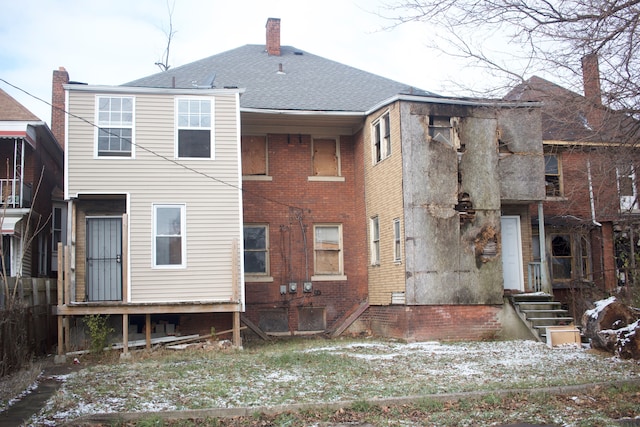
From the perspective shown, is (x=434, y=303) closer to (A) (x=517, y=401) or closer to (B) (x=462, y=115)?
(B) (x=462, y=115)

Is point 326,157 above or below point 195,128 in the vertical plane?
below

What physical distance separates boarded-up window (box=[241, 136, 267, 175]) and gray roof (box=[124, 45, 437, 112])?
141 cm

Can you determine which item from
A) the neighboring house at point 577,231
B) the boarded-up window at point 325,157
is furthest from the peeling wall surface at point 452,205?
the neighboring house at point 577,231

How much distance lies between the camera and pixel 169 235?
656 inches

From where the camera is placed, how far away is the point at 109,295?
56.4 ft

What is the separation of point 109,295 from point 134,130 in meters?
4.27

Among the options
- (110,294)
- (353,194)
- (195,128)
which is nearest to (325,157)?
(353,194)

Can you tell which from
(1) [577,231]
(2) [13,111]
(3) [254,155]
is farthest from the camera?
(1) [577,231]

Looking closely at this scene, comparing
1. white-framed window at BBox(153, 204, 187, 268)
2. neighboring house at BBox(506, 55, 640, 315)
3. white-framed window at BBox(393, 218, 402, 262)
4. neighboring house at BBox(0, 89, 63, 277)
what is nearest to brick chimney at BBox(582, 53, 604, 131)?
white-framed window at BBox(393, 218, 402, 262)

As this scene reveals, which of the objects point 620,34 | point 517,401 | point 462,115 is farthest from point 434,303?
point 620,34

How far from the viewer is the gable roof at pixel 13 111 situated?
765 inches

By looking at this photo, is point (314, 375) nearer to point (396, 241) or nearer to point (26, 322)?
point (26, 322)

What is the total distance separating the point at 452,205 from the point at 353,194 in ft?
13.6

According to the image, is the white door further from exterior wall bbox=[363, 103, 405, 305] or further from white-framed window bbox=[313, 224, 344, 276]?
white-framed window bbox=[313, 224, 344, 276]
